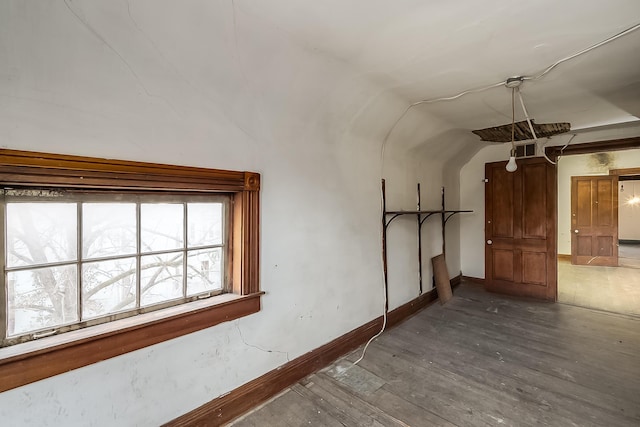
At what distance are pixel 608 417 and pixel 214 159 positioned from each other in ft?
10.1

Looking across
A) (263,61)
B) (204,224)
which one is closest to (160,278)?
(204,224)

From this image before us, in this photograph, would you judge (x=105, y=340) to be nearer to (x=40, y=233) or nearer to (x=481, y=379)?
(x=40, y=233)

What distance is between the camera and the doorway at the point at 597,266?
3.95 m

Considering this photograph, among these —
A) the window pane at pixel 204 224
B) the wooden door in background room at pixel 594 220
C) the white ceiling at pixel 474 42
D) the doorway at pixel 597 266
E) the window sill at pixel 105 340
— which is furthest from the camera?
the wooden door in background room at pixel 594 220

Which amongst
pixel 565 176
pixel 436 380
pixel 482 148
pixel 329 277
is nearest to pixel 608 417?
pixel 436 380

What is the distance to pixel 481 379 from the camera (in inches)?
89.7

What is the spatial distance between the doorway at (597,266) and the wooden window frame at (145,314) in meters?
4.63

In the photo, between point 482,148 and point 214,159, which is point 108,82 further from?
point 482,148

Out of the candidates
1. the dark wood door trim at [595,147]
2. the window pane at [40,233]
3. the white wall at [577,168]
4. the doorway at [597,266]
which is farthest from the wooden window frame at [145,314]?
the white wall at [577,168]

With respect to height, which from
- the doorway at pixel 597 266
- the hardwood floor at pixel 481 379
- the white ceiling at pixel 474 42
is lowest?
the hardwood floor at pixel 481 379

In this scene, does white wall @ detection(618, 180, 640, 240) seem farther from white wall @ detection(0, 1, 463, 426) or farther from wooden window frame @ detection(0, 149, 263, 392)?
wooden window frame @ detection(0, 149, 263, 392)

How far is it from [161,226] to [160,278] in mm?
310

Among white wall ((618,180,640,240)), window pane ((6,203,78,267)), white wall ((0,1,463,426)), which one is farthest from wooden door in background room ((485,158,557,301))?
white wall ((618,180,640,240))

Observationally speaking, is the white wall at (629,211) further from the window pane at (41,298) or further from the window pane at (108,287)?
the window pane at (41,298)
